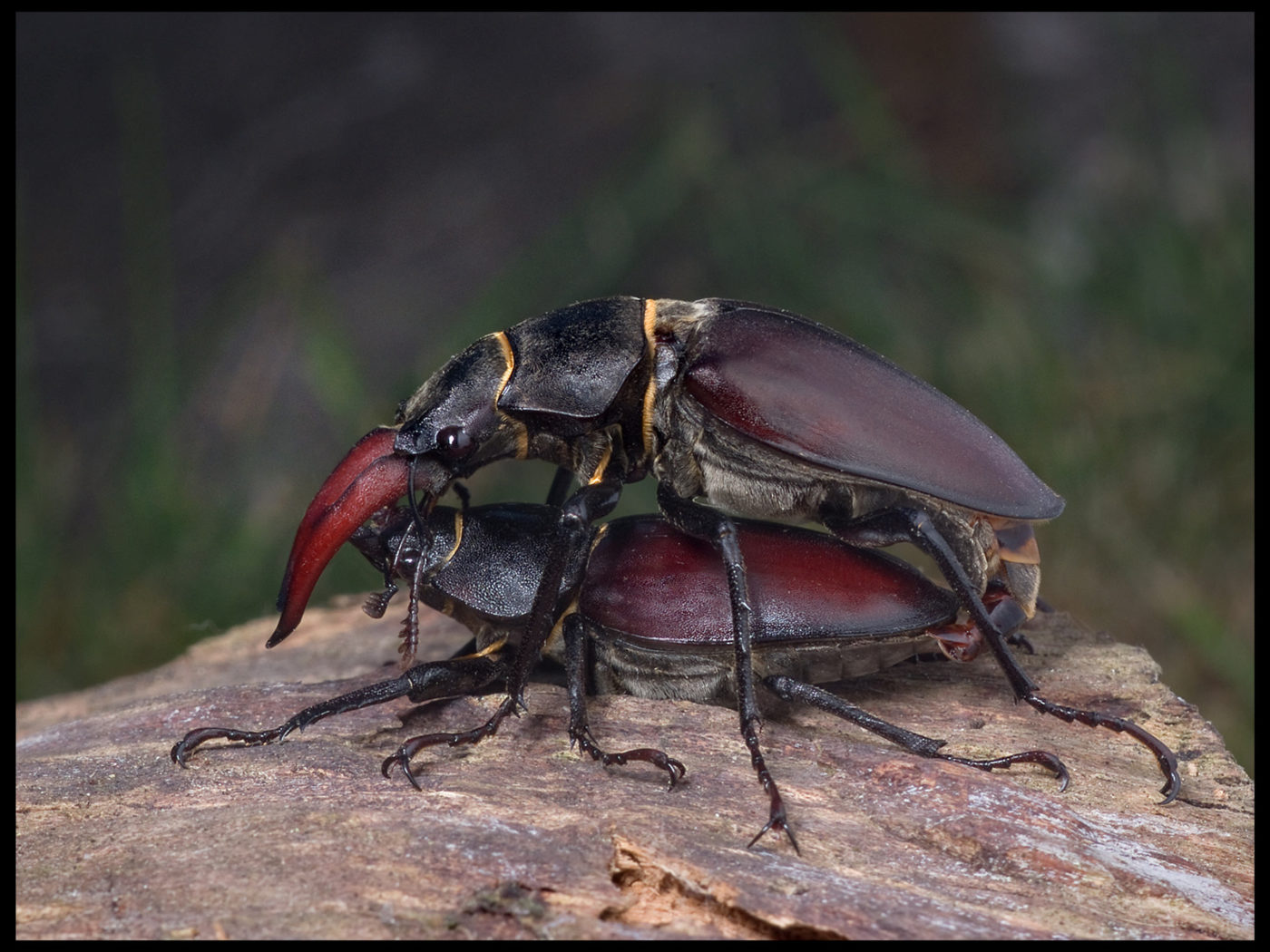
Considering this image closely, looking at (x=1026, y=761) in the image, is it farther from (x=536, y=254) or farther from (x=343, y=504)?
(x=536, y=254)

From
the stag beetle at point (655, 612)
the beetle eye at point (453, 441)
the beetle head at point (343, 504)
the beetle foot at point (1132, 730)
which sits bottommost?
the beetle foot at point (1132, 730)

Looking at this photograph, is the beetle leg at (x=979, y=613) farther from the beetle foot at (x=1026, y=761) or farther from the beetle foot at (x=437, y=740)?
the beetle foot at (x=437, y=740)

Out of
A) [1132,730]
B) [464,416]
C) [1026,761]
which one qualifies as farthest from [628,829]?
[1132,730]

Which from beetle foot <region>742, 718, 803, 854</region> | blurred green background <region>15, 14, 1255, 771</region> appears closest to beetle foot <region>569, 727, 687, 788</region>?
beetle foot <region>742, 718, 803, 854</region>

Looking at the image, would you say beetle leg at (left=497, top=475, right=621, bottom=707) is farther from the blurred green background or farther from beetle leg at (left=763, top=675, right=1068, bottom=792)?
the blurred green background

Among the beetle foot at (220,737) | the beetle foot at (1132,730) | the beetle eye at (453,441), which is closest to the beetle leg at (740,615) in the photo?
the beetle eye at (453,441)

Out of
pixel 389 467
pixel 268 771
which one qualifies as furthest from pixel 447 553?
pixel 268 771
